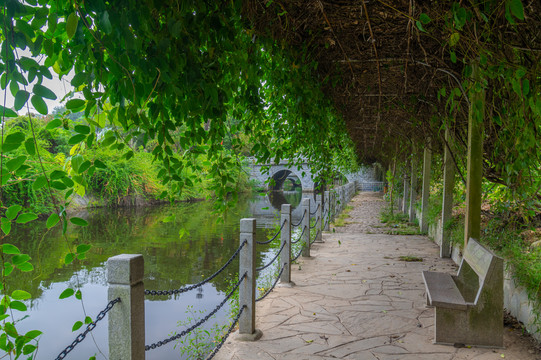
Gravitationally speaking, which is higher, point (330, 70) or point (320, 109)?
point (330, 70)

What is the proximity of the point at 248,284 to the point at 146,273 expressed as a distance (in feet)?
17.8

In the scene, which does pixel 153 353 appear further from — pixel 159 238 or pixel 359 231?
pixel 159 238

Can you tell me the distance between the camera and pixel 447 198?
621 centimetres

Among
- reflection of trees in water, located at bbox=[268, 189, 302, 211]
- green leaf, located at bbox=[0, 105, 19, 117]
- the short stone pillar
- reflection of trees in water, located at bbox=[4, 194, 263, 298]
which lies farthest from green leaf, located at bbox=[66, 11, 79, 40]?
reflection of trees in water, located at bbox=[268, 189, 302, 211]

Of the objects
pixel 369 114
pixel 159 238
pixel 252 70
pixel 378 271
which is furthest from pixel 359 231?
pixel 252 70

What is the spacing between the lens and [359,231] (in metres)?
9.93

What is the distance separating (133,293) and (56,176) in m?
0.78

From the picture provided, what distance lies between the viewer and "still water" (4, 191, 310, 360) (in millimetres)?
5764

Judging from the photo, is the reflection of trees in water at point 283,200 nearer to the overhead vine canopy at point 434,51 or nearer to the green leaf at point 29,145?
the overhead vine canopy at point 434,51

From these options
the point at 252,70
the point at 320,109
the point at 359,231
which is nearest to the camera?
the point at 252,70

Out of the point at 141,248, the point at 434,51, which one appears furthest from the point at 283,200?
the point at 434,51

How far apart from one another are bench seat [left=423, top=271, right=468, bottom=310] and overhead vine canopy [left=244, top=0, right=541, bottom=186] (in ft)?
3.86

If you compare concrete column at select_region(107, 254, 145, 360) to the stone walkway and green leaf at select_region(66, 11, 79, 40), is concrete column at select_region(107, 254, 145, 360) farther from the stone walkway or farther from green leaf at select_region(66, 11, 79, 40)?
the stone walkway

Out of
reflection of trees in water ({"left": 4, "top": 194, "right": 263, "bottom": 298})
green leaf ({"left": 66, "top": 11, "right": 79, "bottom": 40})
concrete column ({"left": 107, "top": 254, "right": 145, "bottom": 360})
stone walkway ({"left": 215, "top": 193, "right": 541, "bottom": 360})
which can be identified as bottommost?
reflection of trees in water ({"left": 4, "top": 194, "right": 263, "bottom": 298})
